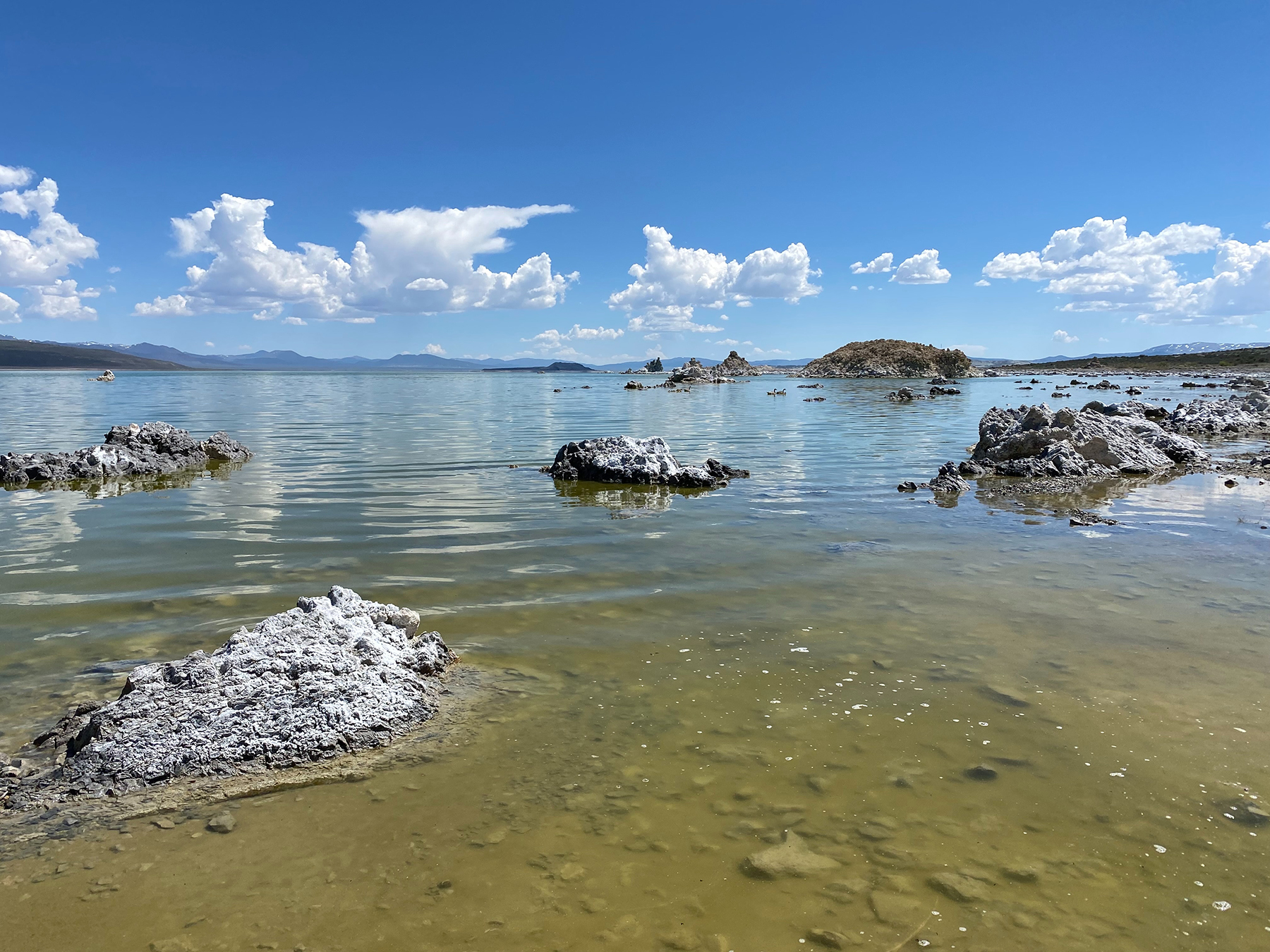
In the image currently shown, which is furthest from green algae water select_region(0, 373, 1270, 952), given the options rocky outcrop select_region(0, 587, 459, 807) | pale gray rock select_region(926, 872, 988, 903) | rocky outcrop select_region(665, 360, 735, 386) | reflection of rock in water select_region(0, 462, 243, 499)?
rocky outcrop select_region(665, 360, 735, 386)

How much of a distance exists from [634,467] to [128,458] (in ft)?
42.2

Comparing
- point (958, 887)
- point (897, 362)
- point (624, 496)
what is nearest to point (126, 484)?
point (624, 496)

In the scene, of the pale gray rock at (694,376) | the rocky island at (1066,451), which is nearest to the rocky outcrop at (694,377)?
the pale gray rock at (694,376)

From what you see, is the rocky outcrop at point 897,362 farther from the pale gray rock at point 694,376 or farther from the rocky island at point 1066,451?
the rocky island at point 1066,451

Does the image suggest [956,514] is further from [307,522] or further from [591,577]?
[307,522]

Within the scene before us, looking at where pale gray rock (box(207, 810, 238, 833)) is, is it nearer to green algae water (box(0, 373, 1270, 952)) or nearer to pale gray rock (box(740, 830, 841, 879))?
green algae water (box(0, 373, 1270, 952))

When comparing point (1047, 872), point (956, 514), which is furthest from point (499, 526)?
point (1047, 872)

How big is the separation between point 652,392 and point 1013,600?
70.0 metres

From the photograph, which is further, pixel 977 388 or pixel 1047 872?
pixel 977 388

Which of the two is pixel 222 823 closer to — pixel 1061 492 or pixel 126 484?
pixel 126 484

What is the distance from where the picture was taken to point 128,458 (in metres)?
17.8

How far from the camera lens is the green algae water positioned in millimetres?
3506

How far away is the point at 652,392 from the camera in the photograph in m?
77.1

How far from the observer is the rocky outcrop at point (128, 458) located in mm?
16453
